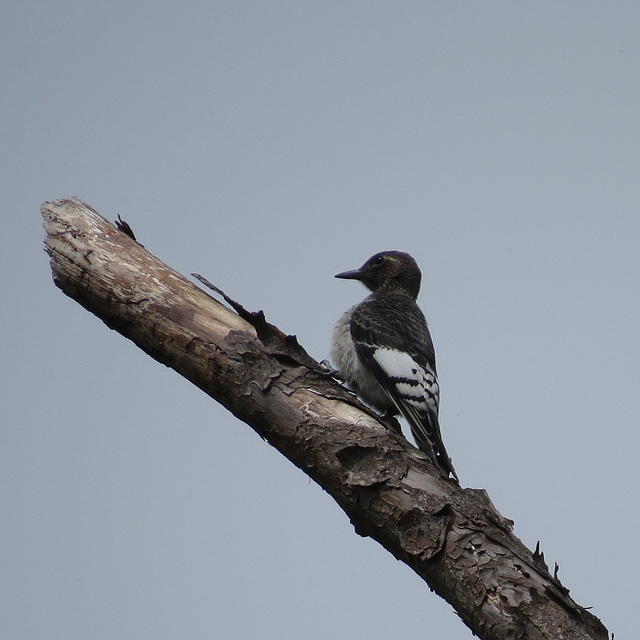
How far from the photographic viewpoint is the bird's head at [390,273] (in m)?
7.67

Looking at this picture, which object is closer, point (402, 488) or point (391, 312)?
point (402, 488)

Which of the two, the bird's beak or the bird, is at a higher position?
the bird's beak

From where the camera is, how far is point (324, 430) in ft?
12.7

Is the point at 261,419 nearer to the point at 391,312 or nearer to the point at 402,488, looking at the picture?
the point at 402,488

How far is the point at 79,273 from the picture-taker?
431cm

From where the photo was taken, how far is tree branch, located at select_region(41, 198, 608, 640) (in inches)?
131

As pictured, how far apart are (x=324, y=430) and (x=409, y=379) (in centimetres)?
201

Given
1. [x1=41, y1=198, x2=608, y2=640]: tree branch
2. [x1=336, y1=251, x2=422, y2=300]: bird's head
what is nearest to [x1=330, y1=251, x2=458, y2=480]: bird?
[x1=336, y1=251, x2=422, y2=300]: bird's head

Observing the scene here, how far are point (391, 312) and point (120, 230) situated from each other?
8.94 feet

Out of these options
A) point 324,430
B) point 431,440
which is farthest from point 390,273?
point 324,430

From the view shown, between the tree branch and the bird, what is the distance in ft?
3.74

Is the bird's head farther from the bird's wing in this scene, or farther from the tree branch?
the tree branch

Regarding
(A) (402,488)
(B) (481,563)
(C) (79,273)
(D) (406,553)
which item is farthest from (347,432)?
(C) (79,273)

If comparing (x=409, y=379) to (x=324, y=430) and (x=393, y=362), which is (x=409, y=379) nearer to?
(x=393, y=362)
